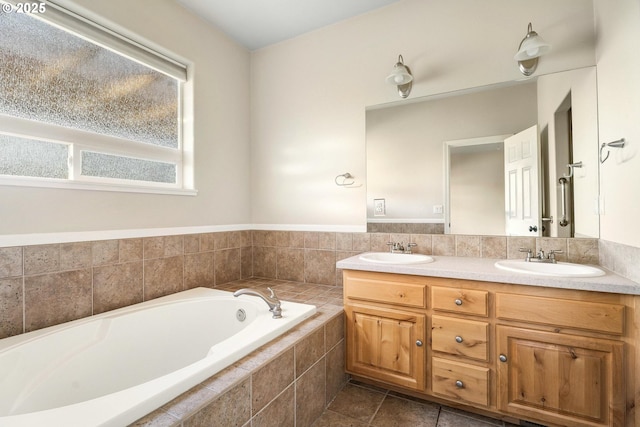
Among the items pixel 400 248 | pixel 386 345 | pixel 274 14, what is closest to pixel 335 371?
pixel 386 345

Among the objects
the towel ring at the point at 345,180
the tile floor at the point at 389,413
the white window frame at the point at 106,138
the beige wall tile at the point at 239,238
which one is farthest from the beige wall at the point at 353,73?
the tile floor at the point at 389,413

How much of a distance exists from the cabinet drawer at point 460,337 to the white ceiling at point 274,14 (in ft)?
7.68

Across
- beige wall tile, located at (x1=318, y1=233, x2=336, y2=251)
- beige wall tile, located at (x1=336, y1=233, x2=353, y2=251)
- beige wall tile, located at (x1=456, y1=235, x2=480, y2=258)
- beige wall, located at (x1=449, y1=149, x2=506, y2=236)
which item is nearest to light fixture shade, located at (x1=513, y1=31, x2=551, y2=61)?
beige wall, located at (x1=449, y1=149, x2=506, y2=236)

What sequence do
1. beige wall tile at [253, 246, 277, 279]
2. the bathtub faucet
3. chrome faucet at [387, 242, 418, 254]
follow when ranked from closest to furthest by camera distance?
the bathtub faucet
chrome faucet at [387, 242, 418, 254]
beige wall tile at [253, 246, 277, 279]

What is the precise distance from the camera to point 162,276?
82.2 inches

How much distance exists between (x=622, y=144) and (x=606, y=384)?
1113 millimetres

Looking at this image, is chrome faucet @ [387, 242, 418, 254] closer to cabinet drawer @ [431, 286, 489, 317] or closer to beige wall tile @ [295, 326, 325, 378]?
cabinet drawer @ [431, 286, 489, 317]

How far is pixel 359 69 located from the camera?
2.41 meters

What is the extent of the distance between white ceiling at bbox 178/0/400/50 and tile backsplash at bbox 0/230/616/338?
5.89ft

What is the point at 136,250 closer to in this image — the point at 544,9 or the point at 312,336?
the point at 312,336

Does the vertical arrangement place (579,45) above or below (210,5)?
below

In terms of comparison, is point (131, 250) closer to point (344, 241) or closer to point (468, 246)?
point (344, 241)

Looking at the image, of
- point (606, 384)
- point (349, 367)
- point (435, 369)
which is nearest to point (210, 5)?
point (349, 367)

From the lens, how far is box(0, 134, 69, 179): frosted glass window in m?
1.47
